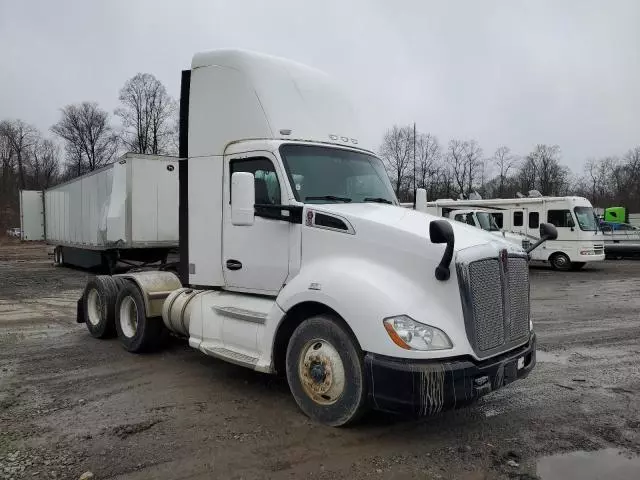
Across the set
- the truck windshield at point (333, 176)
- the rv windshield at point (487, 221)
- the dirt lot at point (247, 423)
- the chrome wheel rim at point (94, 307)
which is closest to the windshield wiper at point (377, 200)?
the truck windshield at point (333, 176)

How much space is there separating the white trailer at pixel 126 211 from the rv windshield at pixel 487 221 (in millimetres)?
12836

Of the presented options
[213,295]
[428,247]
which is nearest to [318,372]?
[428,247]

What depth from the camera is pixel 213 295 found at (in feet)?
20.4

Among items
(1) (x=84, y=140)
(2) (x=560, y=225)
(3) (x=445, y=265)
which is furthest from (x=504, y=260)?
(1) (x=84, y=140)

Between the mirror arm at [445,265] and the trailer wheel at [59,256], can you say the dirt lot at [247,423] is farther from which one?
the trailer wheel at [59,256]

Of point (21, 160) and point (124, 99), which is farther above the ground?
point (124, 99)

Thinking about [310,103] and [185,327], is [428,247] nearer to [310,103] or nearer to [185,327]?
[310,103]

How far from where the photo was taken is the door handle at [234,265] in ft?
19.3

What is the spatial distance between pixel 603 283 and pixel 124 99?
69968 mm

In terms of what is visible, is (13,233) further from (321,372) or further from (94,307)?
(321,372)

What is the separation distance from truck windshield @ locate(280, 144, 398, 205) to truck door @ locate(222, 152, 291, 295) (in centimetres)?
19

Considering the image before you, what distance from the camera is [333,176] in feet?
18.8

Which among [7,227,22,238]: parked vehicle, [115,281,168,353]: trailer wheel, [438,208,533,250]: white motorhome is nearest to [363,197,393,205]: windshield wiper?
[115,281,168,353]: trailer wheel

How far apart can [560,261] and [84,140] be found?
75.7 metres
